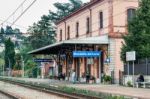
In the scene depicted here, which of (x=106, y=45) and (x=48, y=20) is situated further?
(x=48, y=20)

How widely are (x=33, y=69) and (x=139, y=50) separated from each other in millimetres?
57681

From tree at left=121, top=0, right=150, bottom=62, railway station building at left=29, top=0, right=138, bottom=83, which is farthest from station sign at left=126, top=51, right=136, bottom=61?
railway station building at left=29, top=0, right=138, bottom=83

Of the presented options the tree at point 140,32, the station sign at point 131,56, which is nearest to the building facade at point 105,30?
the tree at point 140,32

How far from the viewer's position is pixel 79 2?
113812mm

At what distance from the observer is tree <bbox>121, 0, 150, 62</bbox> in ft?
133

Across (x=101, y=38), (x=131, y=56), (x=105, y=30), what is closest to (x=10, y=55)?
(x=105, y=30)

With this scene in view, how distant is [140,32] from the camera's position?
135 feet

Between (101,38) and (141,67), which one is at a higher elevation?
(101,38)

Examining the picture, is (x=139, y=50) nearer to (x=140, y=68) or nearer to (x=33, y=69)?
(x=140, y=68)

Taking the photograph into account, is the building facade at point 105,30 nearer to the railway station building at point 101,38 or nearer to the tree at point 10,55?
the railway station building at point 101,38

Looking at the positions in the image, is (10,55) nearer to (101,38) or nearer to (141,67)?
(101,38)

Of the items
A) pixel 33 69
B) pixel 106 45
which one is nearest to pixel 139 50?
pixel 106 45

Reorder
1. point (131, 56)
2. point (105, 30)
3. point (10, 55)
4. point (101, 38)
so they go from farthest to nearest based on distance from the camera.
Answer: point (10, 55)
point (105, 30)
point (101, 38)
point (131, 56)

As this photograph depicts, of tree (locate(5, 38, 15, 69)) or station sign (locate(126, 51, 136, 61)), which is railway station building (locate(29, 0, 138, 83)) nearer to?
station sign (locate(126, 51, 136, 61))
